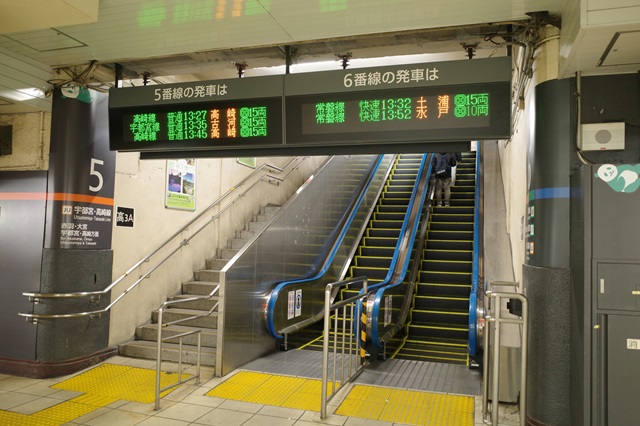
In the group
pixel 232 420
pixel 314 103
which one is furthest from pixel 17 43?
pixel 232 420

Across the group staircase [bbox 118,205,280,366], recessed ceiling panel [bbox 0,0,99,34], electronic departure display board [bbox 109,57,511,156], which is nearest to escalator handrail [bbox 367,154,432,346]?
staircase [bbox 118,205,280,366]

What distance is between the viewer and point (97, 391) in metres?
4.59

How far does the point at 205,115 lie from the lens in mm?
4055

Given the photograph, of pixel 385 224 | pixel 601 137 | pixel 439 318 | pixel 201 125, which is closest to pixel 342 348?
pixel 201 125

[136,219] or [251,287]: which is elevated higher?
[136,219]

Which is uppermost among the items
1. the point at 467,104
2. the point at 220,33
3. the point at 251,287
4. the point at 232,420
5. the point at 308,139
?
the point at 220,33

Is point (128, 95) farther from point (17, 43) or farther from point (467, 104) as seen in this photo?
point (467, 104)

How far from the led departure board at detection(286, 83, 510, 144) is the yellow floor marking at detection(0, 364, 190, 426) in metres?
2.95

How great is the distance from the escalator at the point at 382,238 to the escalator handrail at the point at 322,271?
0.52m

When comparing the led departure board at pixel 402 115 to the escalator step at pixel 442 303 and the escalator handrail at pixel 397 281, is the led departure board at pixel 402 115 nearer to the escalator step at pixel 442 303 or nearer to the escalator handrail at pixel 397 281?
the escalator handrail at pixel 397 281

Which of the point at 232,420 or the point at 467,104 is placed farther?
the point at 232,420

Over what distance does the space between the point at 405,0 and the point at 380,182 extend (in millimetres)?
8148

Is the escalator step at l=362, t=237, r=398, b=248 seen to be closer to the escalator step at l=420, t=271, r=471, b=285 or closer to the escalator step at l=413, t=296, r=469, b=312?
the escalator step at l=420, t=271, r=471, b=285

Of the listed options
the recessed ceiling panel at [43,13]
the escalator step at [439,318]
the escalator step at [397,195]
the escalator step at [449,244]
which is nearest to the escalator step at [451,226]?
the escalator step at [449,244]
